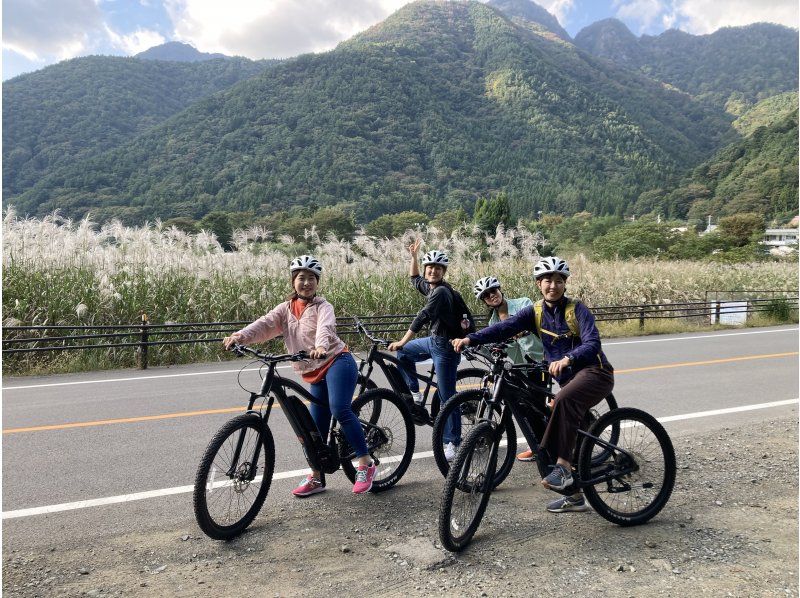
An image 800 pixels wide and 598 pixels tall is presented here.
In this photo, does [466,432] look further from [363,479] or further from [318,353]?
[318,353]

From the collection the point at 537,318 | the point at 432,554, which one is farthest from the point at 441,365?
the point at 432,554

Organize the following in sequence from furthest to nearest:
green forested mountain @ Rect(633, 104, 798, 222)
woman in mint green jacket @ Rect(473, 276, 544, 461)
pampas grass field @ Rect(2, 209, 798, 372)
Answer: green forested mountain @ Rect(633, 104, 798, 222) → pampas grass field @ Rect(2, 209, 798, 372) → woman in mint green jacket @ Rect(473, 276, 544, 461)

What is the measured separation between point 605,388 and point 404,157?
154 m

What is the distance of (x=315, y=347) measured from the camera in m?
4.63

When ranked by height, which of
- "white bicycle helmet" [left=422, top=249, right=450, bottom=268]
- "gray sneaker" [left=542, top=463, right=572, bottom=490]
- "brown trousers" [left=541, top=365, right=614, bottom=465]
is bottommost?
"gray sneaker" [left=542, top=463, right=572, bottom=490]

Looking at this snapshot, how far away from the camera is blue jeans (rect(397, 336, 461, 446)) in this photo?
5.57 m

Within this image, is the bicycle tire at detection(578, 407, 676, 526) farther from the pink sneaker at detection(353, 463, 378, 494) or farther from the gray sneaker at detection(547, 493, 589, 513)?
the pink sneaker at detection(353, 463, 378, 494)

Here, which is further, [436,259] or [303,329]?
[436,259]

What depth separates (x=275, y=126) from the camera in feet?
497

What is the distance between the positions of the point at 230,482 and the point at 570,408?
96.8 inches

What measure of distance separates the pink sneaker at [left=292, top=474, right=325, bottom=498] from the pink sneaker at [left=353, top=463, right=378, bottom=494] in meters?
0.36

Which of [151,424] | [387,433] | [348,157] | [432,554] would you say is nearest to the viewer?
[432,554]

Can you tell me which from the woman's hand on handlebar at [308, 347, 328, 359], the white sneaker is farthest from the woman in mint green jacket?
the woman's hand on handlebar at [308, 347, 328, 359]

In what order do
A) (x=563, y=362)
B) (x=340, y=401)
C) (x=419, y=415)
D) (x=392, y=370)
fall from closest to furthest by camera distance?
(x=563, y=362) < (x=340, y=401) < (x=419, y=415) < (x=392, y=370)
